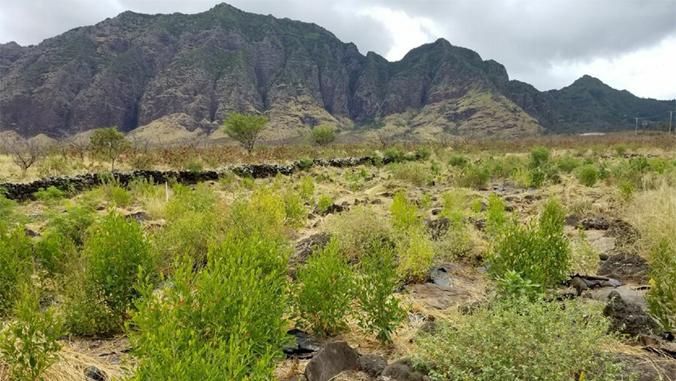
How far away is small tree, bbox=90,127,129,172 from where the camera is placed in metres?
21.4

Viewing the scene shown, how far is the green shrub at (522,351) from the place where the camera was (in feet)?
10.1

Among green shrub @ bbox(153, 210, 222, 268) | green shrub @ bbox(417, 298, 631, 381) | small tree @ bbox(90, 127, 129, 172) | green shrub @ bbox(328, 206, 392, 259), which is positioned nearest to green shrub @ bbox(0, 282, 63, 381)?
green shrub @ bbox(417, 298, 631, 381)

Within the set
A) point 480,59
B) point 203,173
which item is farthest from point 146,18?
point 203,173

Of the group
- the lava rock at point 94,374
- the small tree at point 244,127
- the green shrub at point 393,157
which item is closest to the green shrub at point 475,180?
the green shrub at point 393,157

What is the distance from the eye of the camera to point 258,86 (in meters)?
151

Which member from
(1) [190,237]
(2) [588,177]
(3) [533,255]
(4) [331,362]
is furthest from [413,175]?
(4) [331,362]

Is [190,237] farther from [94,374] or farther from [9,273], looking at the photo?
[94,374]

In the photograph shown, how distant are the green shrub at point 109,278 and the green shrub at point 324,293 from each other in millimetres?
1388

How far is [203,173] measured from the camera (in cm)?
1958

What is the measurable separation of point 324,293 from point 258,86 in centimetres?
15204

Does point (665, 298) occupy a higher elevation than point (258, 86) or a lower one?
lower

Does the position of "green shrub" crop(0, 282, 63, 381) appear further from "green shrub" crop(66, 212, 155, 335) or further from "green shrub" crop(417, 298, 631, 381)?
"green shrub" crop(417, 298, 631, 381)

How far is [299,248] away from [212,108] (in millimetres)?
134736

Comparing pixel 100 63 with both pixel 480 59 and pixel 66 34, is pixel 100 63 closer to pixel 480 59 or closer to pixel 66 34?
pixel 66 34
